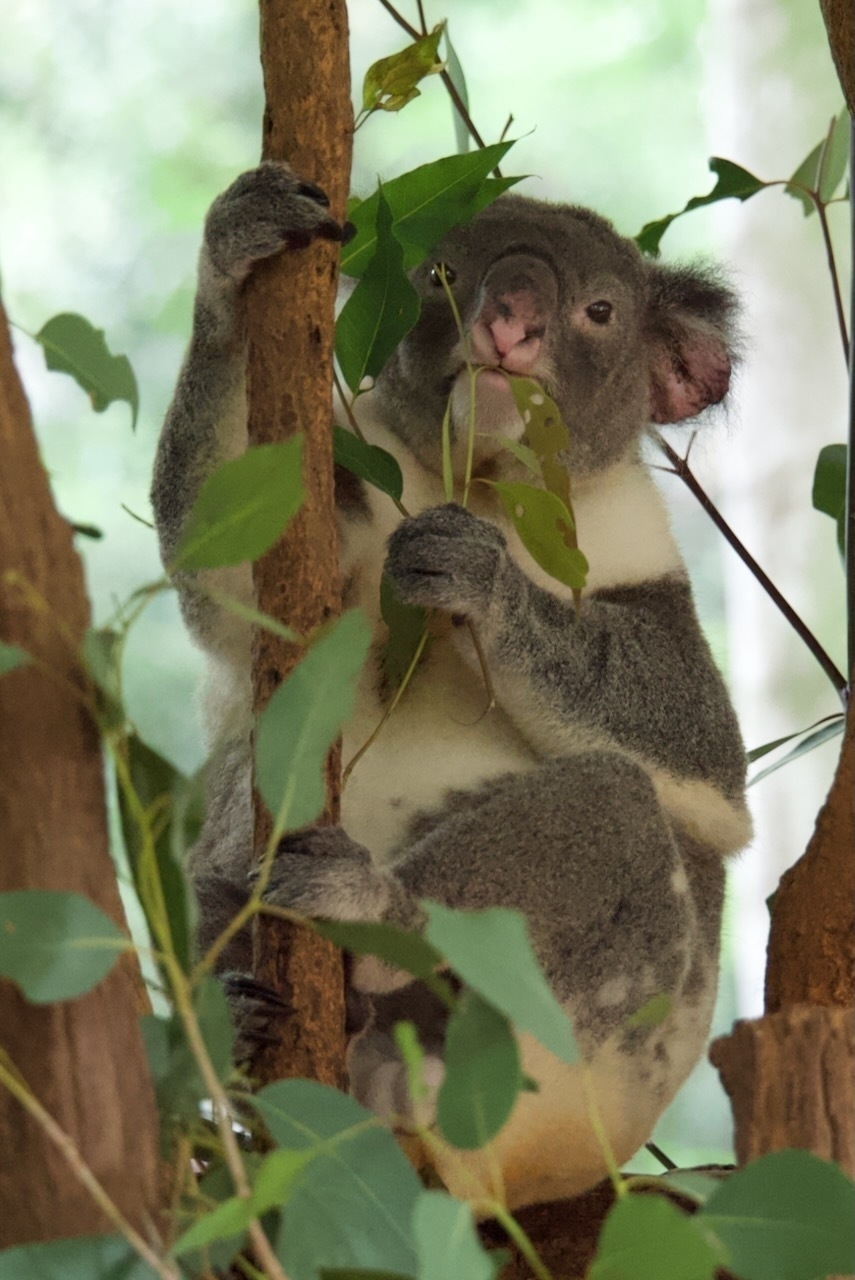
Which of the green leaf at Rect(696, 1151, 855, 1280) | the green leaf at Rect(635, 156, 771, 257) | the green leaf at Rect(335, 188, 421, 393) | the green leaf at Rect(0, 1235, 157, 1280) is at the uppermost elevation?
the green leaf at Rect(635, 156, 771, 257)

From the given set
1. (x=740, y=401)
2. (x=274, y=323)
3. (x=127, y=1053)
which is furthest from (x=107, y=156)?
(x=127, y=1053)

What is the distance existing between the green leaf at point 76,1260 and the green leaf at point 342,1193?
0.09m

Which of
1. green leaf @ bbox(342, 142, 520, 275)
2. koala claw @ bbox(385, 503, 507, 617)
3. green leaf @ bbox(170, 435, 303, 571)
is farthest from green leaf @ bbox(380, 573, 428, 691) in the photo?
green leaf @ bbox(170, 435, 303, 571)

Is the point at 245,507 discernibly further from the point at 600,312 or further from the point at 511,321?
the point at 600,312

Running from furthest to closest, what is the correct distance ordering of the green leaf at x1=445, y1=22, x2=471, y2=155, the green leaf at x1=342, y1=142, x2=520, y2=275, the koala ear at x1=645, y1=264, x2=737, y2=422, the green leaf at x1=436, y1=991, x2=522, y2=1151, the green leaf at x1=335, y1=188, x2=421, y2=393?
the koala ear at x1=645, y1=264, x2=737, y2=422, the green leaf at x1=445, y1=22, x2=471, y2=155, the green leaf at x1=342, y1=142, x2=520, y2=275, the green leaf at x1=335, y1=188, x2=421, y2=393, the green leaf at x1=436, y1=991, x2=522, y2=1151

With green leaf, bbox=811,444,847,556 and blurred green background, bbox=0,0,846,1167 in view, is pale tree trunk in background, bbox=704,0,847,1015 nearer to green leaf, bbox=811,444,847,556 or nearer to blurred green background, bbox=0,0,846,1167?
blurred green background, bbox=0,0,846,1167

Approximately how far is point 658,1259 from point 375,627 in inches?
54.2

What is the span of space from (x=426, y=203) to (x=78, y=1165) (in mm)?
1359

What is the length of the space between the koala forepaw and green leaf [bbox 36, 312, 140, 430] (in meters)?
0.49

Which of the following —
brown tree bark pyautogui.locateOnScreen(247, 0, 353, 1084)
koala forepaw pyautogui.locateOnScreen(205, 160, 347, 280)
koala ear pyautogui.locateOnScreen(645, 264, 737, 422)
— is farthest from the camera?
koala ear pyautogui.locateOnScreen(645, 264, 737, 422)

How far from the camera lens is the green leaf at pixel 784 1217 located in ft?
3.02

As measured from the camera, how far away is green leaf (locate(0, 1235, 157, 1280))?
0.90m

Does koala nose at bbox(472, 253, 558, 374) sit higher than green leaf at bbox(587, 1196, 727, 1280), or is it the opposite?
koala nose at bbox(472, 253, 558, 374)

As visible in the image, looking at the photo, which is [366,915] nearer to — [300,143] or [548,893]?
[548,893]
